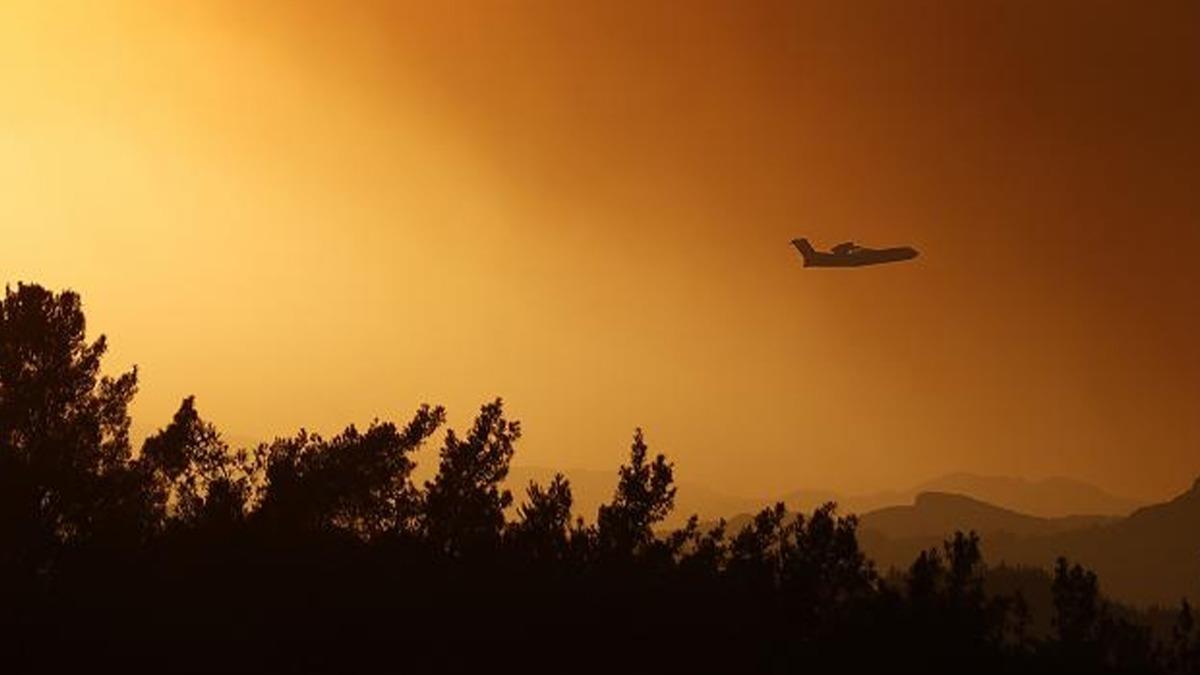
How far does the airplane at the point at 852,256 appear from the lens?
11319 cm

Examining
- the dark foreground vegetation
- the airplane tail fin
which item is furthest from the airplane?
the dark foreground vegetation

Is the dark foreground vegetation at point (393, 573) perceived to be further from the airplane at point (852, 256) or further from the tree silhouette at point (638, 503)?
the airplane at point (852, 256)

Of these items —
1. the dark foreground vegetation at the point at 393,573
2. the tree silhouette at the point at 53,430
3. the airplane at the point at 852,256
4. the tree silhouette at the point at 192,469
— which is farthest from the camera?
the airplane at the point at 852,256

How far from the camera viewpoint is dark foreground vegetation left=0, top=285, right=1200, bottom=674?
35.0m

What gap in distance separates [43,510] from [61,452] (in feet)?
11.9

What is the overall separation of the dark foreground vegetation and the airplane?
60765mm

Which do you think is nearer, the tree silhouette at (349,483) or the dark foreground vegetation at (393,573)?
the dark foreground vegetation at (393,573)

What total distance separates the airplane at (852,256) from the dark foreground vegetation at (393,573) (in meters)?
60.8

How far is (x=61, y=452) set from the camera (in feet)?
149

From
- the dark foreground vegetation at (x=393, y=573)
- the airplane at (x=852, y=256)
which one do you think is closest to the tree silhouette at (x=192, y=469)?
the dark foreground vegetation at (x=393, y=573)

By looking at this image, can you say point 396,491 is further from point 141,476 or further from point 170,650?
point 170,650

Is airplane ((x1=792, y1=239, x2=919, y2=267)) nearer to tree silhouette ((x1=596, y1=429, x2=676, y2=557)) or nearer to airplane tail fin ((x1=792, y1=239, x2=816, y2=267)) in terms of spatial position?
airplane tail fin ((x1=792, y1=239, x2=816, y2=267))

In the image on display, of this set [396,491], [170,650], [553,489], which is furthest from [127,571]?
[553,489]

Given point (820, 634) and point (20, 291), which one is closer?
point (820, 634)
